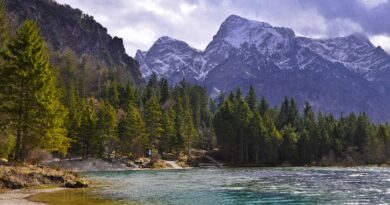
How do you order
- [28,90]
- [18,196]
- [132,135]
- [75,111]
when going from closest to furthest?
[18,196], [28,90], [75,111], [132,135]

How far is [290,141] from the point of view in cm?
12862

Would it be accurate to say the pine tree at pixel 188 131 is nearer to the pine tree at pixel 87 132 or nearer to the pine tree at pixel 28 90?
the pine tree at pixel 87 132

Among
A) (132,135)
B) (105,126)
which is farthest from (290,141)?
(105,126)

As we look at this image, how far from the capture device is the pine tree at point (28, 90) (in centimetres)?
4241

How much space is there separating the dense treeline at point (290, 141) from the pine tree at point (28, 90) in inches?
3399

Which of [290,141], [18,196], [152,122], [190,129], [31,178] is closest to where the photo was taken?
[18,196]

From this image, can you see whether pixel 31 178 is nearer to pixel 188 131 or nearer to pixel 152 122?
pixel 152 122

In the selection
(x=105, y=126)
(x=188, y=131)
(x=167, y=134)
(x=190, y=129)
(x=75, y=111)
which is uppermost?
(x=75, y=111)

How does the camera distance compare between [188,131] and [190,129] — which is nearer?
[188,131]

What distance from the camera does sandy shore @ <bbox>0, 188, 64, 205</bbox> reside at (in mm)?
26125

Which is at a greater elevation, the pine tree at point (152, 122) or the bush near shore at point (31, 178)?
the pine tree at point (152, 122)

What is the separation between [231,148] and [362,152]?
41.8 metres

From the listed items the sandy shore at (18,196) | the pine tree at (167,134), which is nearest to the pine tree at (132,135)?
the pine tree at (167,134)

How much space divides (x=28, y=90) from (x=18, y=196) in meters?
16.1
